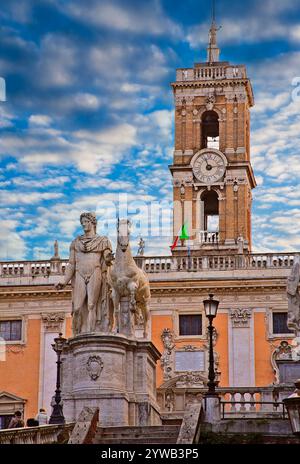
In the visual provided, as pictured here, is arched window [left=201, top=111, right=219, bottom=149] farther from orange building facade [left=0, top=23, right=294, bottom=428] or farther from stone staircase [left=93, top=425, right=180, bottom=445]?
stone staircase [left=93, top=425, right=180, bottom=445]

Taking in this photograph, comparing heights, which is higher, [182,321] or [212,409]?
[182,321]

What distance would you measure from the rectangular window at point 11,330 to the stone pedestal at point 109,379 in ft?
90.8

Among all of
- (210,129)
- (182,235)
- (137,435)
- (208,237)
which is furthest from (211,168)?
(137,435)

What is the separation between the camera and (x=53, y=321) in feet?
192

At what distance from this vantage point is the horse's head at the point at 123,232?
107 feet

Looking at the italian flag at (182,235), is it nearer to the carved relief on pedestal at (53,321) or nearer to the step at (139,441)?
the carved relief on pedestal at (53,321)

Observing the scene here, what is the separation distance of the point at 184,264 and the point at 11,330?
8.98 metres

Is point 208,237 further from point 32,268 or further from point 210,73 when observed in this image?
point 32,268

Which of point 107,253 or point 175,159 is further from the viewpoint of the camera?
point 175,159

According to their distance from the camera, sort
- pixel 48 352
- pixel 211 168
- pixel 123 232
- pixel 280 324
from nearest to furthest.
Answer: pixel 123 232 → pixel 280 324 → pixel 48 352 → pixel 211 168

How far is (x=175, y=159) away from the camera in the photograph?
68.5 m
